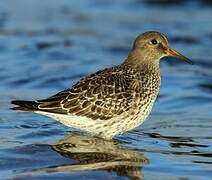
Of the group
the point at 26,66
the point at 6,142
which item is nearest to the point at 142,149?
the point at 6,142

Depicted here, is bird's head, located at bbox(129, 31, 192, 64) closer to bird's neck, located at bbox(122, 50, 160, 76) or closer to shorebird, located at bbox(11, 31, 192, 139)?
bird's neck, located at bbox(122, 50, 160, 76)

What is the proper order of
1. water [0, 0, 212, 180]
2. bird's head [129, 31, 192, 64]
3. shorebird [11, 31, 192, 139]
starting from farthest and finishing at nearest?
bird's head [129, 31, 192, 64] → shorebird [11, 31, 192, 139] → water [0, 0, 212, 180]

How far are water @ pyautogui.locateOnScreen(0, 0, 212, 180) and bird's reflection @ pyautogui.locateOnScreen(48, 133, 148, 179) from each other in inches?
0.4

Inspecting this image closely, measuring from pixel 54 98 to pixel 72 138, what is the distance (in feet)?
2.05

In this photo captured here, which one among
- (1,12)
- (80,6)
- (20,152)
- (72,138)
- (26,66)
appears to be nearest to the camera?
(20,152)

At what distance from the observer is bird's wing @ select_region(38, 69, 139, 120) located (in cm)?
986

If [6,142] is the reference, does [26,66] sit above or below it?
above

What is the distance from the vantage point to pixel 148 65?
10.6 metres

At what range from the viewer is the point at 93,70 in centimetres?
1513

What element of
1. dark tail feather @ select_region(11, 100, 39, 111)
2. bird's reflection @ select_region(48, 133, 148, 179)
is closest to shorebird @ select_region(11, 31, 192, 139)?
dark tail feather @ select_region(11, 100, 39, 111)

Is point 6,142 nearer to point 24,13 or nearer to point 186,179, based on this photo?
point 186,179

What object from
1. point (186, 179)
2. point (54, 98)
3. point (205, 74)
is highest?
point (205, 74)

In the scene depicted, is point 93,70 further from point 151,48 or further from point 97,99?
point 97,99

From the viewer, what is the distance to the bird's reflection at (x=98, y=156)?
29.2 feet
